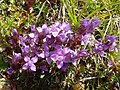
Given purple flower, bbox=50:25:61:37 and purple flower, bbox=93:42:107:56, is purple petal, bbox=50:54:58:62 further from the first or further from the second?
purple flower, bbox=93:42:107:56

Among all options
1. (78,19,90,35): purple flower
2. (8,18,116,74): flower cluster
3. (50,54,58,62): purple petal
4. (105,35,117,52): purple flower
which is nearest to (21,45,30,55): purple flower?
(8,18,116,74): flower cluster

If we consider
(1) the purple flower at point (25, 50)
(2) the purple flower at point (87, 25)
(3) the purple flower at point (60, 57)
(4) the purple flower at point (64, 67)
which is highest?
(2) the purple flower at point (87, 25)

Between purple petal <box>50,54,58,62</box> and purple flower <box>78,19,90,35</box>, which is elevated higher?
purple flower <box>78,19,90,35</box>

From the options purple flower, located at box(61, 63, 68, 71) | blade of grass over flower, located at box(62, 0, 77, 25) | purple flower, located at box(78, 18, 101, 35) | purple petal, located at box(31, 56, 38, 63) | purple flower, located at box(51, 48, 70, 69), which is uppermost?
blade of grass over flower, located at box(62, 0, 77, 25)

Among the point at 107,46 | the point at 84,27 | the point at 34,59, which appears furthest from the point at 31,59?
the point at 107,46

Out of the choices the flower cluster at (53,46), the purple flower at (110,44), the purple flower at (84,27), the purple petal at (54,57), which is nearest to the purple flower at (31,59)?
the flower cluster at (53,46)

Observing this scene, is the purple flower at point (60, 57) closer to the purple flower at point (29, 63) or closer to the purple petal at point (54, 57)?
the purple petal at point (54, 57)

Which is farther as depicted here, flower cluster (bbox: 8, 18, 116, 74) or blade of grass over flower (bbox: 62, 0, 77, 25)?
blade of grass over flower (bbox: 62, 0, 77, 25)

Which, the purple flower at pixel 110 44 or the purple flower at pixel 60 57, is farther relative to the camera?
the purple flower at pixel 110 44

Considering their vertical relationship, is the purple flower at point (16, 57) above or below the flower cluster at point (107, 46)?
above

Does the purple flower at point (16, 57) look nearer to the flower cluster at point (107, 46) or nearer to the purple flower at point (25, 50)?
the purple flower at point (25, 50)
